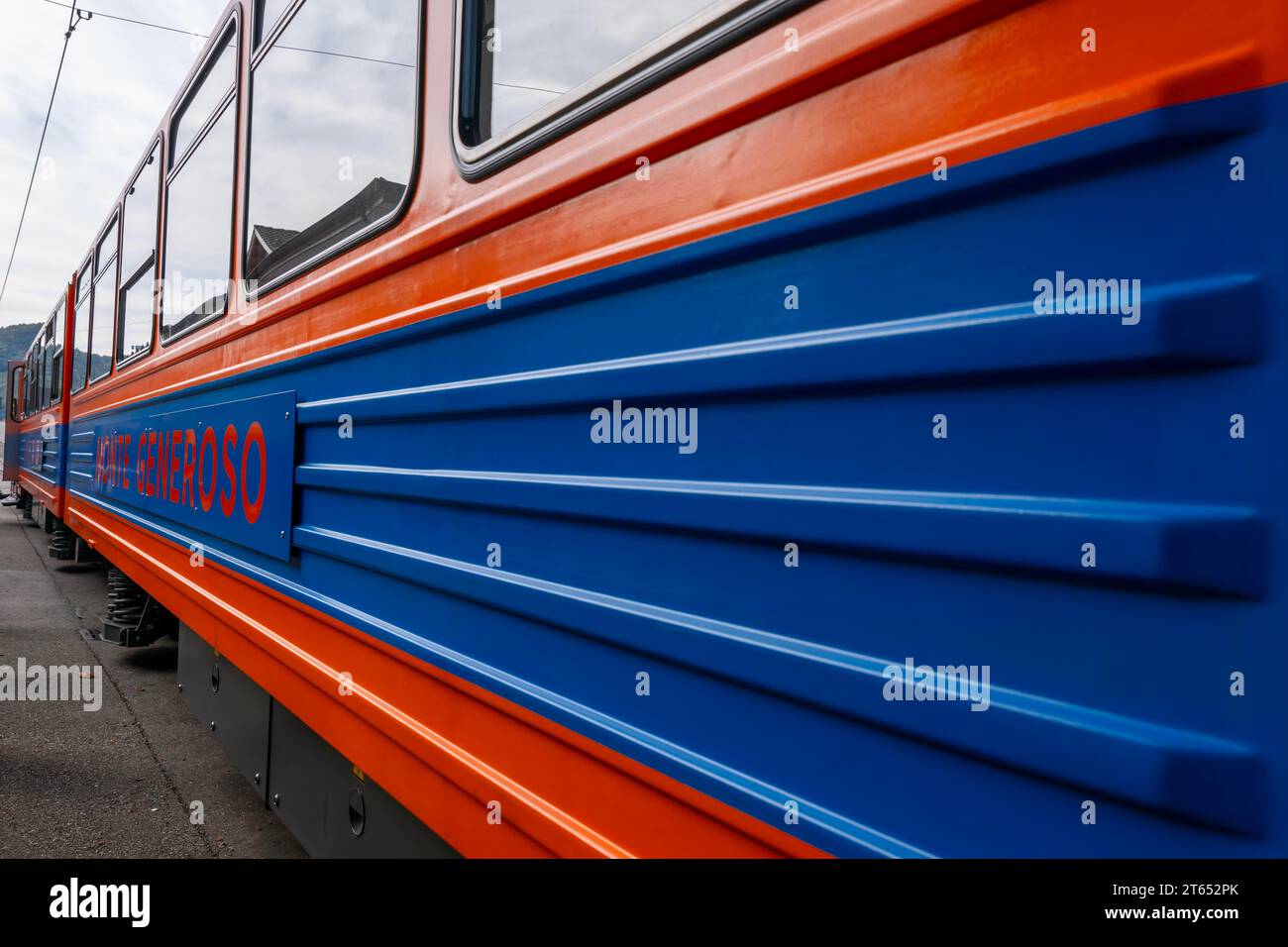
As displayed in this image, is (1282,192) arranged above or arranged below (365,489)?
above

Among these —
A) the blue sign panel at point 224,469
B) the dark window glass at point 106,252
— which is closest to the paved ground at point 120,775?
the blue sign panel at point 224,469

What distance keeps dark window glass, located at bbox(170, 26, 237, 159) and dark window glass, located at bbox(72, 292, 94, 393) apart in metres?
3.18

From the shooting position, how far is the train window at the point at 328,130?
6.05ft

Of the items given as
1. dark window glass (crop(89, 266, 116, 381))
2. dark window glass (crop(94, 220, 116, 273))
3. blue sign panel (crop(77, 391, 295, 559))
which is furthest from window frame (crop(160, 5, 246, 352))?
dark window glass (crop(94, 220, 116, 273))

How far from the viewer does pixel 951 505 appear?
0.81m

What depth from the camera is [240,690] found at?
305 centimetres

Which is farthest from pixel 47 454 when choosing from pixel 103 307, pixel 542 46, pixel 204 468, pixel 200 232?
pixel 542 46

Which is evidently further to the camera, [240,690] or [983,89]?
[240,690]

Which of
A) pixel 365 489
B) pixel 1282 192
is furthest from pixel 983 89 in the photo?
pixel 365 489

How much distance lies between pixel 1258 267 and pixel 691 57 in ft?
2.27

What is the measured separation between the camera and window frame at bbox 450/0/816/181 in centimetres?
107

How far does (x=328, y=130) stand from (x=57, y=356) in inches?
319

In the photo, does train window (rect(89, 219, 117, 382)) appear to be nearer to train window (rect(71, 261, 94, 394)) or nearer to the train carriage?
train window (rect(71, 261, 94, 394))

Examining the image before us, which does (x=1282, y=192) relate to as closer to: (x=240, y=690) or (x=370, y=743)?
(x=370, y=743)
